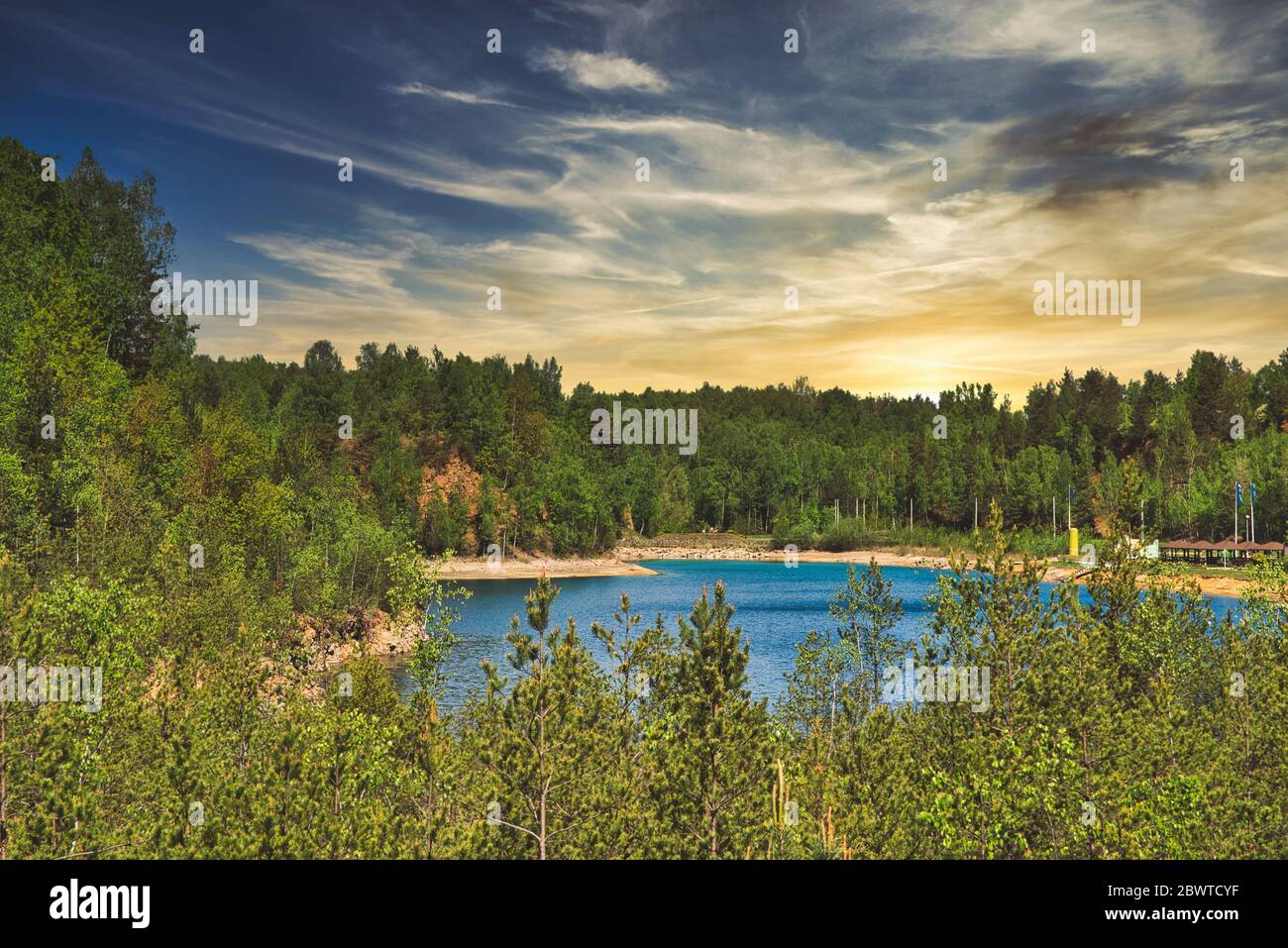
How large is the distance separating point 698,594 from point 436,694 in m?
70.5

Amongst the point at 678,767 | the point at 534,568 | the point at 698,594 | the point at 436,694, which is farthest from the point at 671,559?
the point at 678,767

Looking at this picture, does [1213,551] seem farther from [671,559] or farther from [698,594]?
[671,559]

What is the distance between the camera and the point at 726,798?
16.6 metres

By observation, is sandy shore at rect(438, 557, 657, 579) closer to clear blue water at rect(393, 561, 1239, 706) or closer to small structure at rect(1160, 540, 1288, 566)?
clear blue water at rect(393, 561, 1239, 706)

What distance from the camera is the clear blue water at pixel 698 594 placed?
56375mm

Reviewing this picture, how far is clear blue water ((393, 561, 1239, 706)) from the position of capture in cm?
5638

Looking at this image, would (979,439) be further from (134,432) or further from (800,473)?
(134,432)

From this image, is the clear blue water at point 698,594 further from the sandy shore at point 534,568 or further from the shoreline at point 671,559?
the sandy shore at point 534,568

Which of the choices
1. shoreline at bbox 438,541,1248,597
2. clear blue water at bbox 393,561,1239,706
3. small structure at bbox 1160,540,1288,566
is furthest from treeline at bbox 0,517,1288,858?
small structure at bbox 1160,540,1288,566

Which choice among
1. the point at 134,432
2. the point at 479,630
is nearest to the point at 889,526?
the point at 479,630

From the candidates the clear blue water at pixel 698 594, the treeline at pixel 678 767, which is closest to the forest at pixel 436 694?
the treeline at pixel 678 767

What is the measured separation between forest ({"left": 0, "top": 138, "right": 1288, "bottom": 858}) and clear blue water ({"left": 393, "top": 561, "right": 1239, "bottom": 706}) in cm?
783

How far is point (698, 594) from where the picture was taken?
332 ft

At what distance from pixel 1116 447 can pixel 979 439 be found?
25.1 metres
